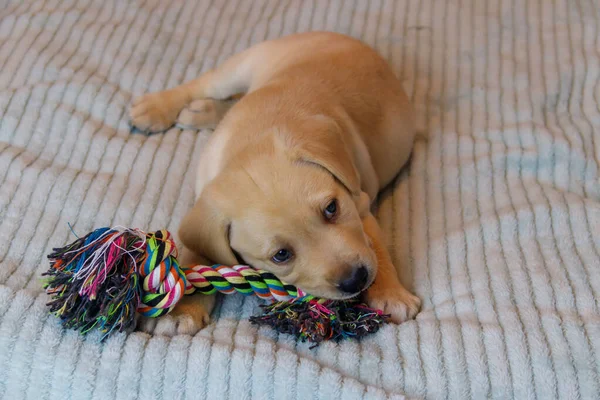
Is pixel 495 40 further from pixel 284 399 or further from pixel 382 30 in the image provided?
pixel 284 399

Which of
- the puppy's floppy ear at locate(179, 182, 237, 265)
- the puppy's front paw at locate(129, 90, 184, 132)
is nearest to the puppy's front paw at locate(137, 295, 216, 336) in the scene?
the puppy's floppy ear at locate(179, 182, 237, 265)

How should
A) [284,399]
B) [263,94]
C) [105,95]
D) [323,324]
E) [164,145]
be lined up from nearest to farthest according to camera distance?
[284,399] < [323,324] < [263,94] < [164,145] < [105,95]

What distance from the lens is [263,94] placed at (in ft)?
7.93

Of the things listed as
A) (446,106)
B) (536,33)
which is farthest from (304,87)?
(536,33)

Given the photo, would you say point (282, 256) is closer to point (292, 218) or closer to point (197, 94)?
point (292, 218)

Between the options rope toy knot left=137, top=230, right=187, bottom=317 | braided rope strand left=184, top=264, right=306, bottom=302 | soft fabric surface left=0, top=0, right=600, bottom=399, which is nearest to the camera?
soft fabric surface left=0, top=0, right=600, bottom=399

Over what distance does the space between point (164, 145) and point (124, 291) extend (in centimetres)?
123

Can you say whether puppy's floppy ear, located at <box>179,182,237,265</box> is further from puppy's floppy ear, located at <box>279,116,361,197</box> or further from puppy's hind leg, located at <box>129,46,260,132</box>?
puppy's hind leg, located at <box>129,46,260,132</box>

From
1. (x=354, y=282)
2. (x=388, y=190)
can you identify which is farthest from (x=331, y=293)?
(x=388, y=190)

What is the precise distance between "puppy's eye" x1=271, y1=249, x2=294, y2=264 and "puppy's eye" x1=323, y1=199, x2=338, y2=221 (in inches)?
6.9

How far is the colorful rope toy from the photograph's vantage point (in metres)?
1.74

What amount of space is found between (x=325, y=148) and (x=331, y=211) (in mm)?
218

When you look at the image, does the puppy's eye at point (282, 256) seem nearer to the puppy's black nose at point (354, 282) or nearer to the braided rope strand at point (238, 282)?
the braided rope strand at point (238, 282)

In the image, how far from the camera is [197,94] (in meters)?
3.08
